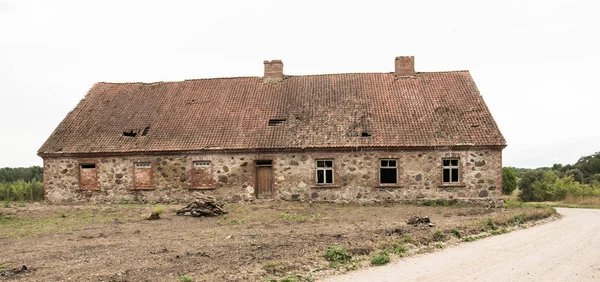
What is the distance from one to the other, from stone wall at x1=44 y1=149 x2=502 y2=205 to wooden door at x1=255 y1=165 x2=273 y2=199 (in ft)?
0.91

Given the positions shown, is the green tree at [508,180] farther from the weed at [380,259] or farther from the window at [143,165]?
the weed at [380,259]

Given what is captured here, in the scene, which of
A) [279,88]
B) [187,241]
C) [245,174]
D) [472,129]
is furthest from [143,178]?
[472,129]

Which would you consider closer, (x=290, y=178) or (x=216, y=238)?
(x=216, y=238)

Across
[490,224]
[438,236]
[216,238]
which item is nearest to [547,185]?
[490,224]

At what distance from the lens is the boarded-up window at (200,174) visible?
23.5 meters

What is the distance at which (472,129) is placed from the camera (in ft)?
75.0

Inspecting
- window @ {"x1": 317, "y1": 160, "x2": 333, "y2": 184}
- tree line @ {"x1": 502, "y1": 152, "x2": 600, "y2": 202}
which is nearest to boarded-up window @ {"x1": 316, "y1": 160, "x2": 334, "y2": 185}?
window @ {"x1": 317, "y1": 160, "x2": 333, "y2": 184}

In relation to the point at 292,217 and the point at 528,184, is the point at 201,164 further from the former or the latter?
the point at 528,184

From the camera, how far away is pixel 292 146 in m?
22.8

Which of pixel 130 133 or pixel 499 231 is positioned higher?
pixel 130 133

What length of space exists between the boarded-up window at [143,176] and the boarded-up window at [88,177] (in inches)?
73.5

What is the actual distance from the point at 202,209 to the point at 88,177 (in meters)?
8.53

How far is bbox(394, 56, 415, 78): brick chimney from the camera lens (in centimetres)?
2700

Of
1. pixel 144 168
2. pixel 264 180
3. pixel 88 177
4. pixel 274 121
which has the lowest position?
pixel 264 180
